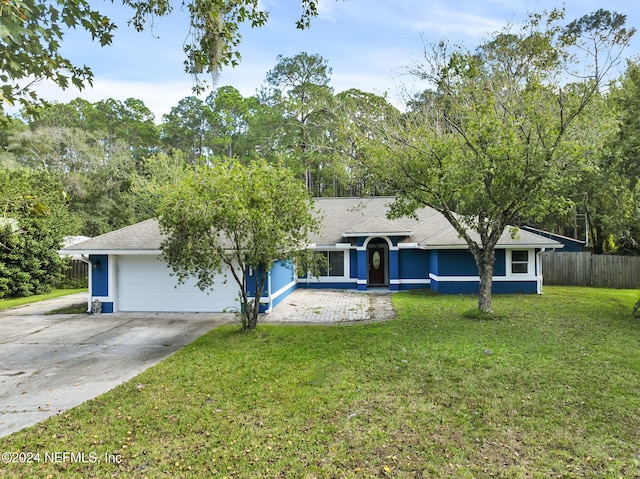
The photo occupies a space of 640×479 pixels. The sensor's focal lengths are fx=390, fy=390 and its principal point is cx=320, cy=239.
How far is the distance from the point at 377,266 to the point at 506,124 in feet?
31.9

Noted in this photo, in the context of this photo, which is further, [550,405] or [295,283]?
[295,283]

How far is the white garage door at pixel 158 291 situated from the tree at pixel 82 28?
8.65 metres

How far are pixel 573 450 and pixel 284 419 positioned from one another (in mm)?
3251

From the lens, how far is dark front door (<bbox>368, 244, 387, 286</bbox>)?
1831cm

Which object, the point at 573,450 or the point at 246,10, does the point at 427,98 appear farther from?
the point at 573,450

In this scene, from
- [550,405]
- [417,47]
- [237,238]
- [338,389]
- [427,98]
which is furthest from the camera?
[427,98]

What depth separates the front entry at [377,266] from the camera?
18219mm

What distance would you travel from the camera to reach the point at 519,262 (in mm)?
15469

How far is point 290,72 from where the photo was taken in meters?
29.1

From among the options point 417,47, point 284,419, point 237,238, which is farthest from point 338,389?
point 417,47

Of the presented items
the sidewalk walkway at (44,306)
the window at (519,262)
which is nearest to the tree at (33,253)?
the sidewalk walkway at (44,306)

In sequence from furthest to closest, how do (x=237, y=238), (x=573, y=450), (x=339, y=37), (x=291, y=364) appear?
(x=237, y=238) → (x=291, y=364) → (x=339, y=37) → (x=573, y=450)

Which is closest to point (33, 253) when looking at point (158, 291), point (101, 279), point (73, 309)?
point (73, 309)

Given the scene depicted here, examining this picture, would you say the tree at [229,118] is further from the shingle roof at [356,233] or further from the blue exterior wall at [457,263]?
the blue exterior wall at [457,263]
